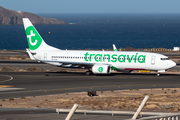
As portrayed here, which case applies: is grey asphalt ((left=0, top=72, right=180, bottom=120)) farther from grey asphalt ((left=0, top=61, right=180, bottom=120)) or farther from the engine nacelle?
the engine nacelle

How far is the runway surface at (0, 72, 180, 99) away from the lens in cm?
4047

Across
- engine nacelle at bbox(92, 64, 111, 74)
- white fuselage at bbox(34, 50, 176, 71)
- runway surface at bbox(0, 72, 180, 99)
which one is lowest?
runway surface at bbox(0, 72, 180, 99)

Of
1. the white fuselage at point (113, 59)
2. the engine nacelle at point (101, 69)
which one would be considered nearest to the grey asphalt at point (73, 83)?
the engine nacelle at point (101, 69)

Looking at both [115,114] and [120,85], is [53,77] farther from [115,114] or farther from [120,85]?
[115,114]

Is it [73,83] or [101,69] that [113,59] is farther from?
[73,83]

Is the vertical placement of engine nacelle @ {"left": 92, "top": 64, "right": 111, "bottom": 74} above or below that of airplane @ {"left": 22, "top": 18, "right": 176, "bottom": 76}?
below

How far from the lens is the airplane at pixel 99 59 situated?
52406mm

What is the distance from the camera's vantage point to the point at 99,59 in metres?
54.6

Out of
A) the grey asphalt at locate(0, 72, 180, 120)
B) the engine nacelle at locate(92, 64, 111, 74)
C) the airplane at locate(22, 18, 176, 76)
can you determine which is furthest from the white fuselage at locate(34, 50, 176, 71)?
the grey asphalt at locate(0, 72, 180, 120)

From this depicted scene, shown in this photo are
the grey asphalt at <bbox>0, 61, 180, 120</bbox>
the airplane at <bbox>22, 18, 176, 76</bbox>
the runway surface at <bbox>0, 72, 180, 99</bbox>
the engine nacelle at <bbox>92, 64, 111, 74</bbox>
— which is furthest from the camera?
the engine nacelle at <bbox>92, 64, 111, 74</bbox>

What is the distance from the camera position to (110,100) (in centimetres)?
3306

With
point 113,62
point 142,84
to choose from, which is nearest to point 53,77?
point 113,62

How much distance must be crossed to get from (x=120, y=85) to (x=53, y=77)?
42.7ft

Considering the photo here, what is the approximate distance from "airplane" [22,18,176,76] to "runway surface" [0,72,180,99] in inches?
66.4
